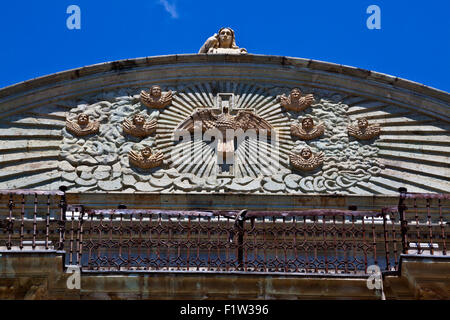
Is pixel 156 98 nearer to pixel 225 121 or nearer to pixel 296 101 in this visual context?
pixel 225 121

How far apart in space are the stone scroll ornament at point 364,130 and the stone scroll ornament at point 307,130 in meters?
0.36

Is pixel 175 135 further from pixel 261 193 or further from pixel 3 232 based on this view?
pixel 3 232

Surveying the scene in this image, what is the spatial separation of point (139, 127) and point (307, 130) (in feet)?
6.61

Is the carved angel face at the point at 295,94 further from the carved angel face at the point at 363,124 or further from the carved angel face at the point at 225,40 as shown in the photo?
the carved angel face at the point at 225,40

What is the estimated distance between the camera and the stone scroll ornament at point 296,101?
15180 millimetres

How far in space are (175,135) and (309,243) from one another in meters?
2.65

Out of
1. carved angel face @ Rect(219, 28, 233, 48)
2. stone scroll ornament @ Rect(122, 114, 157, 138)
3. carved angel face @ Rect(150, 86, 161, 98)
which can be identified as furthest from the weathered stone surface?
carved angel face @ Rect(219, 28, 233, 48)

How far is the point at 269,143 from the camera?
14.8 m

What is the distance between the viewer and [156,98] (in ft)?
49.9

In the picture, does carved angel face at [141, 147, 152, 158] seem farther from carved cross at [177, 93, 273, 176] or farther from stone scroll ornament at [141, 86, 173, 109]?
stone scroll ornament at [141, 86, 173, 109]

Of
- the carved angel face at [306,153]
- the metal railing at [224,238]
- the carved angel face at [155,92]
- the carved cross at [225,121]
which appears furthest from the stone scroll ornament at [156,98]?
the metal railing at [224,238]

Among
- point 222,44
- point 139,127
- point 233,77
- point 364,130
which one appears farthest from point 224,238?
point 222,44

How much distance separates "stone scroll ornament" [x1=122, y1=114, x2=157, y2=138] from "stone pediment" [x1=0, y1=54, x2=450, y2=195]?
0.15 ft
